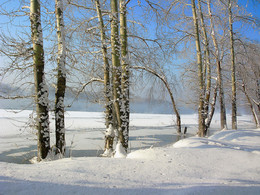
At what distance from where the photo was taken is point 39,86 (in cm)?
378

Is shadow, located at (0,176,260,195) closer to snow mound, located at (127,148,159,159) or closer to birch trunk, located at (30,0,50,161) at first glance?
snow mound, located at (127,148,159,159)

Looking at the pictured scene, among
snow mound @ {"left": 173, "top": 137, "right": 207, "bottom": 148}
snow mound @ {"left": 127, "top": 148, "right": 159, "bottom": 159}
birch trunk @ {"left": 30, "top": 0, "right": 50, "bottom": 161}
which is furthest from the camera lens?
birch trunk @ {"left": 30, "top": 0, "right": 50, "bottom": 161}

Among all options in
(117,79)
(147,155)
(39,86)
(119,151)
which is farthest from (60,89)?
(147,155)

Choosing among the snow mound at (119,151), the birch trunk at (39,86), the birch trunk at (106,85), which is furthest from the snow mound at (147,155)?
the birch trunk at (106,85)

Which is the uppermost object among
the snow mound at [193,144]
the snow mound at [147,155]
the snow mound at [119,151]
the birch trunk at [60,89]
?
the birch trunk at [60,89]

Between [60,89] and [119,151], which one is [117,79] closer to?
[60,89]

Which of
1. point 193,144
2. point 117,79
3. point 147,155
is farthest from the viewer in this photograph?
point 117,79

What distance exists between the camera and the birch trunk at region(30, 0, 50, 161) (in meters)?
3.76

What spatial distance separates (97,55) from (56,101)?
255 cm

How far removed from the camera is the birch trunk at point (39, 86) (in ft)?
12.3

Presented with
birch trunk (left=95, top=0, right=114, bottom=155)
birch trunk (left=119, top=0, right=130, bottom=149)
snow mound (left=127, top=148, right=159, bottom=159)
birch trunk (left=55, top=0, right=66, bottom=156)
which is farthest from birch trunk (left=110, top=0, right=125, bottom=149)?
snow mound (left=127, top=148, right=159, bottom=159)

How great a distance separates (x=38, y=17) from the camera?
152 inches

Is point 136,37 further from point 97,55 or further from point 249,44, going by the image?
point 249,44

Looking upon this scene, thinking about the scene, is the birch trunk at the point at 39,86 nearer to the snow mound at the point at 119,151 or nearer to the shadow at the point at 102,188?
the snow mound at the point at 119,151
